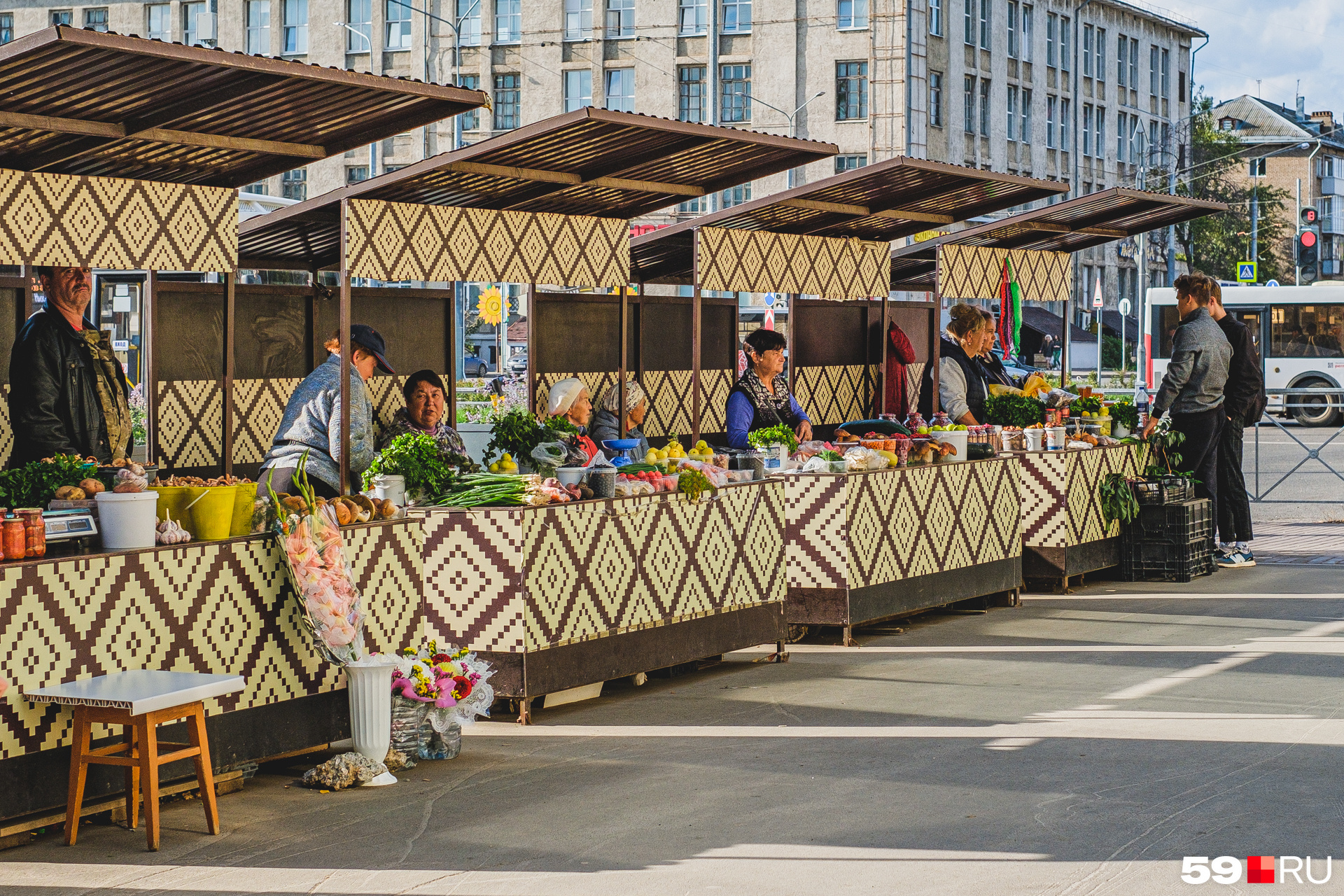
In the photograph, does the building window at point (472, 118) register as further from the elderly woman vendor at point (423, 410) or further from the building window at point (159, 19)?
the elderly woman vendor at point (423, 410)

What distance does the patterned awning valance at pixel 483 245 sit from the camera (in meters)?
9.01

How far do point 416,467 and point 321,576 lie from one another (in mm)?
1460

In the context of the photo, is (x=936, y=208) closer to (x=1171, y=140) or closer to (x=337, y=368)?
(x=337, y=368)

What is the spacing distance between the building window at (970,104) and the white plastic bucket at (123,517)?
51.1 meters

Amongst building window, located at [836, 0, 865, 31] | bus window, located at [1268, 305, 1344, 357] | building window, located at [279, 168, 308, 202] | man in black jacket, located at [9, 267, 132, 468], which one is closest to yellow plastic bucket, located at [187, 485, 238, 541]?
man in black jacket, located at [9, 267, 132, 468]

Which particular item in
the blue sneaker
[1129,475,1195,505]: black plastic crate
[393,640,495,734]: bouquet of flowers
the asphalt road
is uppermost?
[1129,475,1195,505]: black plastic crate

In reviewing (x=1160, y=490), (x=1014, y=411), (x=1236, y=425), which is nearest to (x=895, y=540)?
(x=1014, y=411)

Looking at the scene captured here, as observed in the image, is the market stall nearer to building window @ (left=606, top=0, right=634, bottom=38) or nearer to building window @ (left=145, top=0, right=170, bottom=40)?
building window @ (left=606, top=0, right=634, bottom=38)

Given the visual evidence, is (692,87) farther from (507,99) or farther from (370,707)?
(370,707)

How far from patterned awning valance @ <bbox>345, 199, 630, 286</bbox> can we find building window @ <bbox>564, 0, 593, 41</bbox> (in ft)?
147

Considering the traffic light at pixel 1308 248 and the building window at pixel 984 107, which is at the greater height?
the building window at pixel 984 107

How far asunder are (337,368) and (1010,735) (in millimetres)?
4162

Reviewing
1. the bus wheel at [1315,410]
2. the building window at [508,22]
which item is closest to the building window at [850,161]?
the building window at [508,22]

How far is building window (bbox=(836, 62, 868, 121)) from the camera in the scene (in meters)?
51.1
